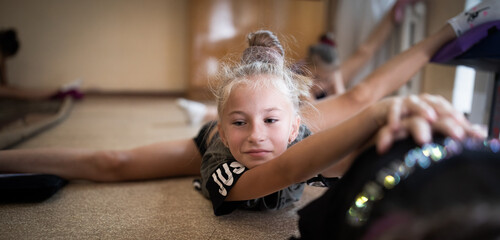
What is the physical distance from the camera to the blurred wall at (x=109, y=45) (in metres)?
3.10

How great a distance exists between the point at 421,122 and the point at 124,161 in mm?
827

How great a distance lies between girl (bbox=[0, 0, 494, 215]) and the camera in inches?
15.7

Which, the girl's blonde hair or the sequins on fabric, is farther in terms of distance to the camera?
the girl's blonde hair

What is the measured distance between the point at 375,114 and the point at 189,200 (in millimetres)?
583

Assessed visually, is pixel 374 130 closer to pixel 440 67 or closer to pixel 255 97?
pixel 255 97

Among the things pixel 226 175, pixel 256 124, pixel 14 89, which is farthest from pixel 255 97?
pixel 14 89

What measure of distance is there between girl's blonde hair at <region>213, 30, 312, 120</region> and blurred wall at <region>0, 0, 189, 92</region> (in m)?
2.64

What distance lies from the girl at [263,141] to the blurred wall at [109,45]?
243cm

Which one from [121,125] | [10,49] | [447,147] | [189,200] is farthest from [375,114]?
[10,49]

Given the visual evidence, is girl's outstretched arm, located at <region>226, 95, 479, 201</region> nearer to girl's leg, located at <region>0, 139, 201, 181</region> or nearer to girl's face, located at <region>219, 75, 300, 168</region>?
girl's face, located at <region>219, 75, 300, 168</region>

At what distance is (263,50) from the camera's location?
761mm

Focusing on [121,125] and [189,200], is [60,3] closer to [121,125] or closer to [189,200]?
[121,125]

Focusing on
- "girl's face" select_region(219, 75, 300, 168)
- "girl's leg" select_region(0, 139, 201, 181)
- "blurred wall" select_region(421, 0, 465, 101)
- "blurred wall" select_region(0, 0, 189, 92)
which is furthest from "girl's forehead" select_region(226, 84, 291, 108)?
"blurred wall" select_region(0, 0, 189, 92)

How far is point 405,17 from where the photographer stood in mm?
2061
